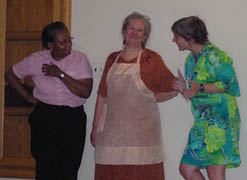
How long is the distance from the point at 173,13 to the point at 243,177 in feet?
3.79

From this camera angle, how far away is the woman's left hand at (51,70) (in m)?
2.35

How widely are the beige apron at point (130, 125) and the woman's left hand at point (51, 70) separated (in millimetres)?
360

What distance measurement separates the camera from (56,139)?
237cm

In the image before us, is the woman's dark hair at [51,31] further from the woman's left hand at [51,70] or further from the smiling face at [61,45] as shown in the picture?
the woman's left hand at [51,70]

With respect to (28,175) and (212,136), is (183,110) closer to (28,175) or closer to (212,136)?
(212,136)

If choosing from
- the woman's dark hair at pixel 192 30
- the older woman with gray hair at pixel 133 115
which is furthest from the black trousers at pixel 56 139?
the woman's dark hair at pixel 192 30

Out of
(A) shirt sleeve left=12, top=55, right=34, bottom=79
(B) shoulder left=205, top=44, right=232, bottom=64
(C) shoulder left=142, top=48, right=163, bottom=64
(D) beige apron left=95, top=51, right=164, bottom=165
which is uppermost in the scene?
(B) shoulder left=205, top=44, right=232, bottom=64

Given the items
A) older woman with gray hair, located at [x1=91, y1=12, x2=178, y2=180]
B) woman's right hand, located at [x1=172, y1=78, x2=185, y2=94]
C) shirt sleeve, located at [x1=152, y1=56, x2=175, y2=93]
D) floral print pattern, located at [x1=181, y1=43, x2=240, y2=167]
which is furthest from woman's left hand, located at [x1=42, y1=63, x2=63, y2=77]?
floral print pattern, located at [x1=181, y1=43, x2=240, y2=167]

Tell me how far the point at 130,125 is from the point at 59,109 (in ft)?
1.53

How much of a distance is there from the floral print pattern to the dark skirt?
9.6 inches

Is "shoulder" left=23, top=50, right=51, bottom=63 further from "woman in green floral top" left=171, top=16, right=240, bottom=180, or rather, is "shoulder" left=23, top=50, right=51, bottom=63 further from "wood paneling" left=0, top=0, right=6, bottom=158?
"woman in green floral top" left=171, top=16, right=240, bottom=180

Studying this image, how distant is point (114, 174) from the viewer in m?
2.24

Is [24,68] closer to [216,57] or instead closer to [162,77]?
[162,77]

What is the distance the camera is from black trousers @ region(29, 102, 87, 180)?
2.36 metres
